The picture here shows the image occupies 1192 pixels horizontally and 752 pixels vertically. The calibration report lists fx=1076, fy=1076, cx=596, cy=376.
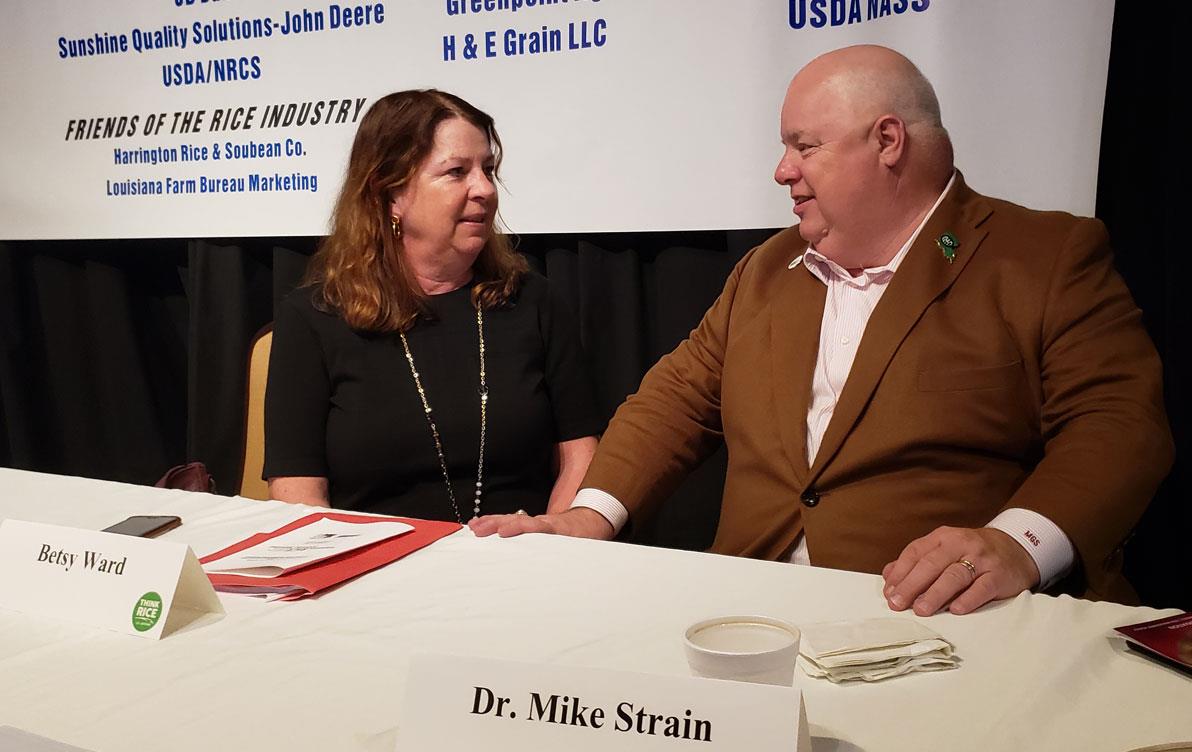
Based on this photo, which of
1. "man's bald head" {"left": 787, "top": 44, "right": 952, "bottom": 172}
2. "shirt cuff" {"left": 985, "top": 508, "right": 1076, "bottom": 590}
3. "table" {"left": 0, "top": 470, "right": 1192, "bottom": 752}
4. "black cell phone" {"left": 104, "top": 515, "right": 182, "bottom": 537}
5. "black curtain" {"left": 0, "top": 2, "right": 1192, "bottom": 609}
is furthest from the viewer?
"black curtain" {"left": 0, "top": 2, "right": 1192, "bottom": 609}

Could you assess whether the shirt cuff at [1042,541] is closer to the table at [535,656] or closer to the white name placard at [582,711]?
the table at [535,656]

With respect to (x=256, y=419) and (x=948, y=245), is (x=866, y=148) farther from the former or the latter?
(x=256, y=419)

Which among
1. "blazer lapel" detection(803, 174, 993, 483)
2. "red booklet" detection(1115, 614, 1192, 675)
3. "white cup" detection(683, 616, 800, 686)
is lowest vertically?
"red booklet" detection(1115, 614, 1192, 675)

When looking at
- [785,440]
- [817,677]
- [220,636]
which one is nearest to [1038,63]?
[785,440]

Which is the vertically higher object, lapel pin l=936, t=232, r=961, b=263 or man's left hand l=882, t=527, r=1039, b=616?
lapel pin l=936, t=232, r=961, b=263

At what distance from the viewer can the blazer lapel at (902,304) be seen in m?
1.70

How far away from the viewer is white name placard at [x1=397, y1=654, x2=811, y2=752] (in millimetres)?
730

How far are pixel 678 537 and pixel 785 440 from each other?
116cm

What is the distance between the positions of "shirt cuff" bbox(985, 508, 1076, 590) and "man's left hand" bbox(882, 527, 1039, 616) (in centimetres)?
19

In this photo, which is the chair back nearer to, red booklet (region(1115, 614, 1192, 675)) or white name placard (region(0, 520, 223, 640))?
white name placard (region(0, 520, 223, 640))

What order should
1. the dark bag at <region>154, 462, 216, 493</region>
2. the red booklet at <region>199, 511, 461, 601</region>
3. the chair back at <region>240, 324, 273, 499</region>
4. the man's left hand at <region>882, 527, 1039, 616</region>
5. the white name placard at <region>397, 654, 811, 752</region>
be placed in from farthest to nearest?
the chair back at <region>240, 324, 273, 499</region> < the dark bag at <region>154, 462, 216, 493</region> < the red booklet at <region>199, 511, 461, 601</region> < the man's left hand at <region>882, 527, 1039, 616</region> < the white name placard at <region>397, 654, 811, 752</region>

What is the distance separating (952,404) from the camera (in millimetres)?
1667

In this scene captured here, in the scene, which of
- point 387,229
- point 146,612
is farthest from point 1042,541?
point 387,229

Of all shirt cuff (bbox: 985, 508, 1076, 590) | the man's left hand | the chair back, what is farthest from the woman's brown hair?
the man's left hand
